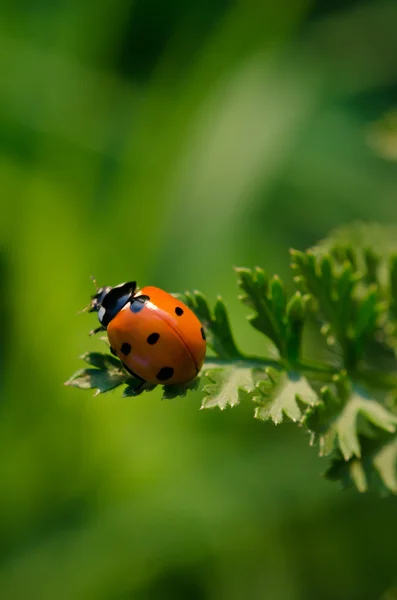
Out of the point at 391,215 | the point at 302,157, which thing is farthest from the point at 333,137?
the point at 391,215

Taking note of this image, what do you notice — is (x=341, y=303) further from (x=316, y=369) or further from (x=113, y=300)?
(x=113, y=300)

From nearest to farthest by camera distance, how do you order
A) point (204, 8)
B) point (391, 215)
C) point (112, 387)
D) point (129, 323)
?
point (112, 387) → point (129, 323) → point (391, 215) → point (204, 8)

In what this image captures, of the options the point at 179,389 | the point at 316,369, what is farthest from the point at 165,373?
the point at 316,369

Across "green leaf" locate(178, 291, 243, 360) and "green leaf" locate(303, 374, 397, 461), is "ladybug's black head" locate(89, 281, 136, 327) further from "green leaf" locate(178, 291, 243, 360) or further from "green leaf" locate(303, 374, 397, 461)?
"green leaf" locate(303, 374, 397, 461)

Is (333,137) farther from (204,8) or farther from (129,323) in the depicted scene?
(129,323)

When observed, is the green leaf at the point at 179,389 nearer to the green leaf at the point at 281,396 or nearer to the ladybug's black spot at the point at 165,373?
the ladybug's black spot at the point at 165,373

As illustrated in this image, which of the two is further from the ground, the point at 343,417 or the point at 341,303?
the point at 341,303

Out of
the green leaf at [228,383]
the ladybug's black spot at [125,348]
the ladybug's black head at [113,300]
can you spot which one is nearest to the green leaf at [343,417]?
the green leaf at [228,383]
